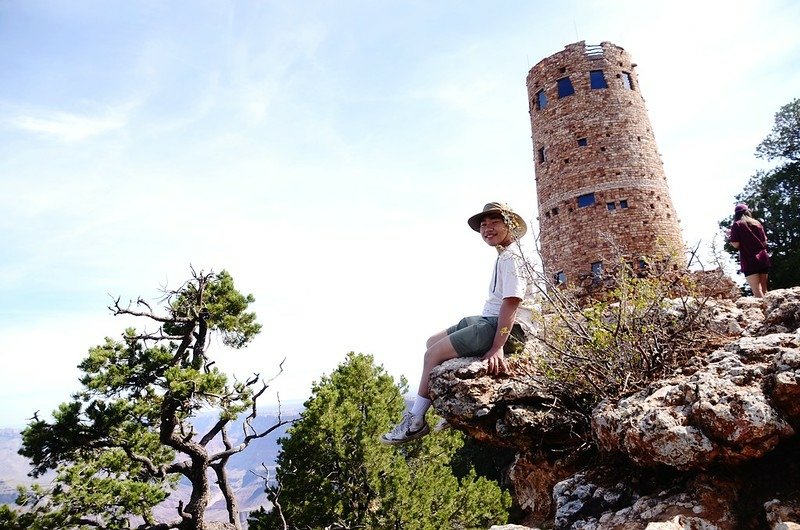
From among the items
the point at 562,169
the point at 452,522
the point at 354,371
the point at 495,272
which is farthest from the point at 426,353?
the point at 562,169

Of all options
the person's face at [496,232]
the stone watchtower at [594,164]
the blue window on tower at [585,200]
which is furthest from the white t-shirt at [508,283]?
the blue window on tower at [585,200]

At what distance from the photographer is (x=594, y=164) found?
19.4m

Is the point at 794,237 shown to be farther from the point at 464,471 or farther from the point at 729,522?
the point at 729,522

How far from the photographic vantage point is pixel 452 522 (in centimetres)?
1438

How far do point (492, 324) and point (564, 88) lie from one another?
18939mm

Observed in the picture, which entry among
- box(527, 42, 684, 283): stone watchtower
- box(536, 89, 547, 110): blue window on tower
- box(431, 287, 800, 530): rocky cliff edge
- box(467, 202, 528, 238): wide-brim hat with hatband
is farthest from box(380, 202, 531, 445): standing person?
box(536, 89, 547, 110): blue window on tower

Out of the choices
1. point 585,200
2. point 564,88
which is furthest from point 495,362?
point 564,88

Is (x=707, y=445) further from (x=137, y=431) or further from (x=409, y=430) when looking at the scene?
(x=137, y=431)

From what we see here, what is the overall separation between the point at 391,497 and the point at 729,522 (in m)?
11.2

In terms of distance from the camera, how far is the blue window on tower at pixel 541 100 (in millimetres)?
21312

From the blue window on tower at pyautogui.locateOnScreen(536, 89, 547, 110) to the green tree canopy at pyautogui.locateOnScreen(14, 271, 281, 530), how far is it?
15.4 m

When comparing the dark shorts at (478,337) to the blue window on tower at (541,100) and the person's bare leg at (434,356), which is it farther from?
the blue window on tower at (541,100)

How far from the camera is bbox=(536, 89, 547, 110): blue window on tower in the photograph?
69.9ft

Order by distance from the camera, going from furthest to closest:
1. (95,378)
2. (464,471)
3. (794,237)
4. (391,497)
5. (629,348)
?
1. (464,471)
2. (794,237)
3. (391,497)
4. (95,378)
5. (629,348)
